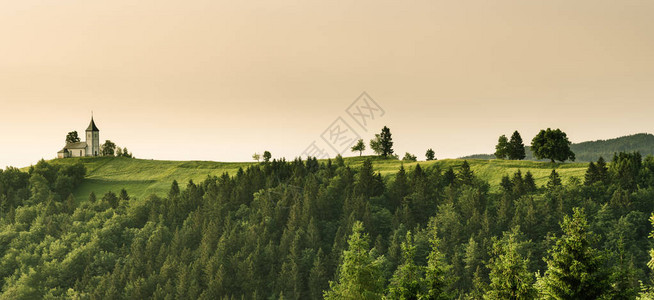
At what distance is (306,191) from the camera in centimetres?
17012

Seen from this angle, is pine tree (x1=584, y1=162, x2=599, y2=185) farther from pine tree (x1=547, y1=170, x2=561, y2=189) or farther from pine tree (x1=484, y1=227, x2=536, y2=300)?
pine tree (x1=484, y1=227, x2=536, y2=300)

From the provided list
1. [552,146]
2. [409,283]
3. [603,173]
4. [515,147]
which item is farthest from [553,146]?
[409,283]

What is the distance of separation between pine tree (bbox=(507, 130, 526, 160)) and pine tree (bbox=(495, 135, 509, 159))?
33.7 inches

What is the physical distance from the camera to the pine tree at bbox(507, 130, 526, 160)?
18312 cm

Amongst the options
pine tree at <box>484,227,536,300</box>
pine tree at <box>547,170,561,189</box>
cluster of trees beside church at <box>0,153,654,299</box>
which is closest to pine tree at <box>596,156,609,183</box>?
cluster of trees beside church at <box>0,153,654,299</box>

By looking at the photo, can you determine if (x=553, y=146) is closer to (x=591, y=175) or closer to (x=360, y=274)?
(x=591, y=175)

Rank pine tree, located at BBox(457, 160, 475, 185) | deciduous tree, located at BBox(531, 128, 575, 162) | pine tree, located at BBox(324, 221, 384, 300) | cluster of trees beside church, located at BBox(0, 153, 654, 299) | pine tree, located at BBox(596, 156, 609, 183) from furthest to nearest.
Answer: deciduous tree, located at BBox(531, 128, 575, 162)
pine tree, located at BBox(457, 160, 475, 185)
pine tree, located at BBox(596, 156, 609, 183)
cluster of trees beside church, located at BBox(0, 153, 654, 299)
pine tree, located at BBox(324, 221, 384, 300)

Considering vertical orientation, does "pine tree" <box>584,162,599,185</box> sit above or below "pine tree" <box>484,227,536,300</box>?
above

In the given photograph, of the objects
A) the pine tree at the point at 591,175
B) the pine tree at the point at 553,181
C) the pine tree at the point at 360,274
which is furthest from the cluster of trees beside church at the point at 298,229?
the pine tree at the point at 360,274

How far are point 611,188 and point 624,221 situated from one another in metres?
18.5

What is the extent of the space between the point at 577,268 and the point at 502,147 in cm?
15458

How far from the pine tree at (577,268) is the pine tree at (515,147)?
152773 mm

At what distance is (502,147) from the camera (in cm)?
18475

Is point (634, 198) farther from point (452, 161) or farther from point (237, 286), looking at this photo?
point (237, 286)
